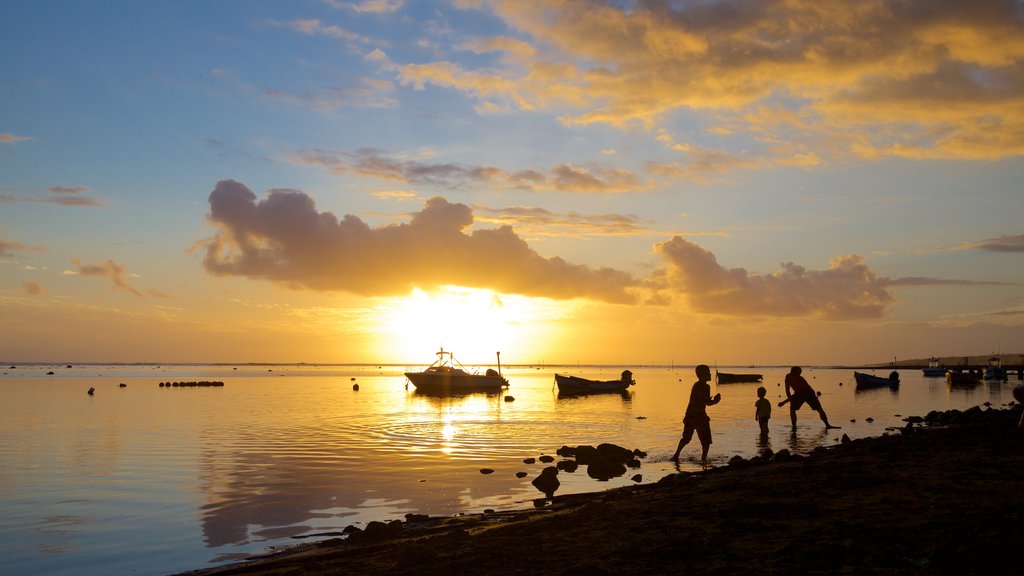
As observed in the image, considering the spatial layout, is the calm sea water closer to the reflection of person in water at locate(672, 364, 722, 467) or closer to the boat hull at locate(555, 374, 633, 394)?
the reflection of person in water at locate(672, 364, 722, 467)

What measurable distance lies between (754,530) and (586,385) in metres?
84.1

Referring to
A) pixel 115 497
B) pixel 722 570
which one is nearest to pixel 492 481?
pixel 115 497

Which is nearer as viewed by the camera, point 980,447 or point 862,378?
point 980,447

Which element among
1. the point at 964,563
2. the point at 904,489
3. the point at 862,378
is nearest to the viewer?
the point at 964,563

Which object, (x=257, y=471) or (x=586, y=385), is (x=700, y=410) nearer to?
(x=257, y=471)

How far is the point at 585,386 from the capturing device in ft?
306

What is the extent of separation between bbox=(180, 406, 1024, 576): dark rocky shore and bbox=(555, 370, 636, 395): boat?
74988mm

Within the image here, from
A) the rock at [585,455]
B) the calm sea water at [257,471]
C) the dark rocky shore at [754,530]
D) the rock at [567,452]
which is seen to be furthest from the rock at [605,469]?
the dark rocky shore at [754,530]

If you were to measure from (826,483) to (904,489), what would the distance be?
1413mm

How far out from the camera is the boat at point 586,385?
9162 centimetres

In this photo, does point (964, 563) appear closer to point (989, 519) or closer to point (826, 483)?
point (989, 519)

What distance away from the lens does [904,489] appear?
12.6 m

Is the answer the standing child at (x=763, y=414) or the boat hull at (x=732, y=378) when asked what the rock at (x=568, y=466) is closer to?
the standing child at (x=763, y=414)

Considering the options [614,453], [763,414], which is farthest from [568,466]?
[763,414]
